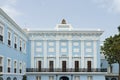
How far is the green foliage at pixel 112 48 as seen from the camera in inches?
1849

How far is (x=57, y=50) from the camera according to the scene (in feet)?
157

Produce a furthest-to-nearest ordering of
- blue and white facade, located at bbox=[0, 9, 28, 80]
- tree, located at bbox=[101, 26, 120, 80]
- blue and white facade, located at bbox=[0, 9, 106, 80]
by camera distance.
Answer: blue and white facade, located at bbox=[0, 9, 106, 80] → tree, located at bbox=[101, 26, 120, 80] → blue and white facade, located at bbox=[0, 9, 28, 80]

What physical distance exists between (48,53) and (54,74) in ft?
11.3

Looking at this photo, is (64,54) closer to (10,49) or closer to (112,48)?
(112,48)

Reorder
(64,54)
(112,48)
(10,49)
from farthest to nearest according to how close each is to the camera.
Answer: (64,54), (112,48), (10,49)

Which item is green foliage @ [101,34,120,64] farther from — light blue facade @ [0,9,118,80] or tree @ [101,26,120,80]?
light blue facade @ [0,9,118,80]

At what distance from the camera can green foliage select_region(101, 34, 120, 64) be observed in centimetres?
4697

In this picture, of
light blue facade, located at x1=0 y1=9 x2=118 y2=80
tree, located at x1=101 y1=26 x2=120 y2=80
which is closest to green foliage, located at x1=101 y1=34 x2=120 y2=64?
tree, located at x1=101 y1=26 x2=120 y2=80

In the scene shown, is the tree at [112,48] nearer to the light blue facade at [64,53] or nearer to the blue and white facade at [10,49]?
the light blue facade at [64,53]

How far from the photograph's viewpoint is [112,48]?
47.4m

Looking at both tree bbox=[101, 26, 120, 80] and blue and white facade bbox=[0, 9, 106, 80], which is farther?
blue and white facade bbox=[0, 9, 106, 80]

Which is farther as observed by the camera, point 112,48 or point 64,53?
point 64,53

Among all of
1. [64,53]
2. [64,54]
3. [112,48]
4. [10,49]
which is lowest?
[64,54]

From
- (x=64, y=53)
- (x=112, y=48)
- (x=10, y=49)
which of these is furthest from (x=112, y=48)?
(x=10, y=49)
